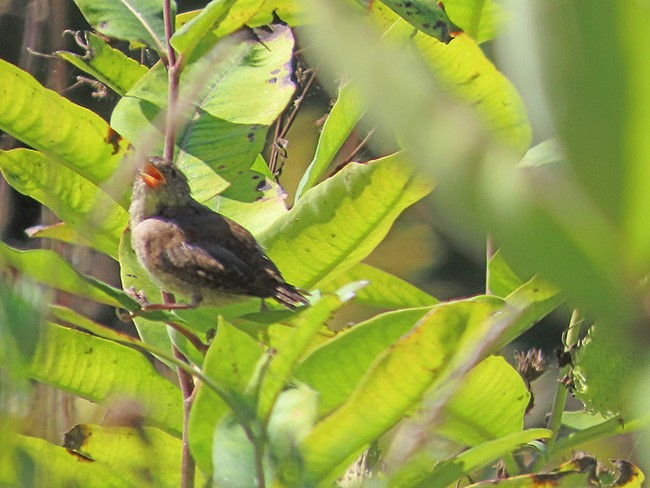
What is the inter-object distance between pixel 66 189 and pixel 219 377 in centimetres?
65

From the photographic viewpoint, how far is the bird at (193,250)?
1879 mm

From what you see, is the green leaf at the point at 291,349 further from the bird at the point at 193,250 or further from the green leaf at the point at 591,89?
the bird at the point at 193,250

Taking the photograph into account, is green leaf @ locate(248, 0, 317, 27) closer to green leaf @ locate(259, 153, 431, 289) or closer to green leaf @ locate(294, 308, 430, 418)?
green leaf @ locate(259, 153, 431, 289)

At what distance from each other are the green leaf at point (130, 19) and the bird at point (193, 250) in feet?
0.84

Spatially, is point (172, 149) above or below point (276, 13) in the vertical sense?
below

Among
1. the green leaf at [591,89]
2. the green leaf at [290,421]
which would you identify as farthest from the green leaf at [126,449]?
the green leaf at [591,89]

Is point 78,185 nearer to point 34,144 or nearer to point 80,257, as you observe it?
point 34,144

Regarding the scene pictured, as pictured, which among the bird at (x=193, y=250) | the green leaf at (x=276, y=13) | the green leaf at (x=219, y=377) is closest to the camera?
the green leaf at (x=219, y=377)

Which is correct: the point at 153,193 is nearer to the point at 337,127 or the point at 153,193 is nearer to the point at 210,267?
the point at 210,267

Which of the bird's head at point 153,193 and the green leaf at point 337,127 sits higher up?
the green leaf at point 337,127

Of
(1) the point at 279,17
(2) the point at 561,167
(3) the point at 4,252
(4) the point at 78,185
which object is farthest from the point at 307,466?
(1) the point at 279,17

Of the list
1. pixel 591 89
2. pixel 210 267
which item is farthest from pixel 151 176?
pixel 591 89

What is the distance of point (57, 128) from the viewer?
1.41m

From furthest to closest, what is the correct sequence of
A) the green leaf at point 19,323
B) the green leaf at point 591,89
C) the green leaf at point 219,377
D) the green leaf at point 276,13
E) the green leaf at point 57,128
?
the green leaf at point 276,13 < the green leaf at point 57,128 < the green leaf at point 219,377 < the green leaf at point 19,323 < the green leaf at point 591,89
